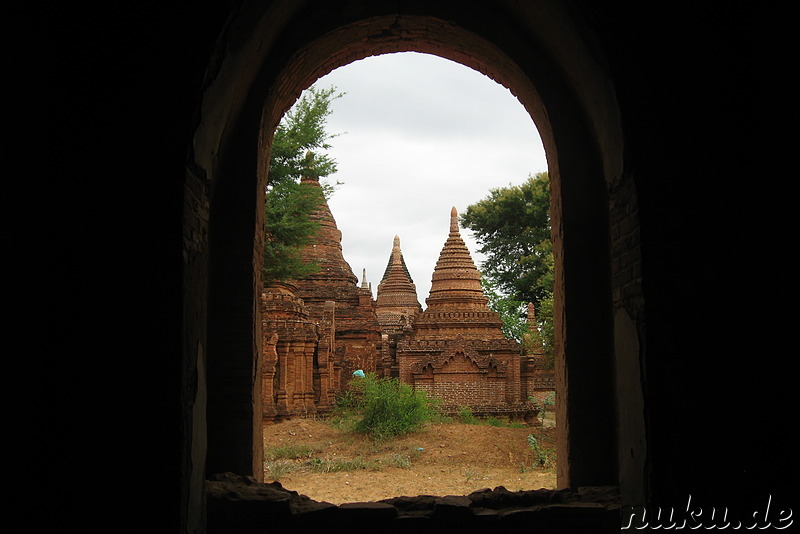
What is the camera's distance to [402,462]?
1055 centimetres

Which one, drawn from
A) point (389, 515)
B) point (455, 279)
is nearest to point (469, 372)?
point (455, 279)

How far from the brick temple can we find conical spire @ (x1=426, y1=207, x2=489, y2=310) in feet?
0.12

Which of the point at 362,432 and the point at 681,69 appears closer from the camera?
the point at 681,69

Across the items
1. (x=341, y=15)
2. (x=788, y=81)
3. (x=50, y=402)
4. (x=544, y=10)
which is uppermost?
(x=341, y=15)

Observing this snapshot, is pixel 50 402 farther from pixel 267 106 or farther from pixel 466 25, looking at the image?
pixel 466 25

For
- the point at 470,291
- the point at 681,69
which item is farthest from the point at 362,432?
the point at 681,69

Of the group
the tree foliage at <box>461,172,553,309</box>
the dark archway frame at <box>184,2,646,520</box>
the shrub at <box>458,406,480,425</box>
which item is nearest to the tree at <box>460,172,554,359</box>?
the tree foliage at <box>461,172,553,309</box>

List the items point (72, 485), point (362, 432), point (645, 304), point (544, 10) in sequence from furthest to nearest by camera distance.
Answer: point (362, 432) < point (544, 10) < point (645, 304) < point (72, 485)

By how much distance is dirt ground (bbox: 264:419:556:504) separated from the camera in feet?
29.2

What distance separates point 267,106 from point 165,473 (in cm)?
252

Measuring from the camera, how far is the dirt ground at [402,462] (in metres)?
8.90

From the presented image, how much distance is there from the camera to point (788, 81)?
3.04 meters

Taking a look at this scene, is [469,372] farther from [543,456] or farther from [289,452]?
[289,452]

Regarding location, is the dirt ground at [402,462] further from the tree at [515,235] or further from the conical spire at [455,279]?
the tree at [515,235]
